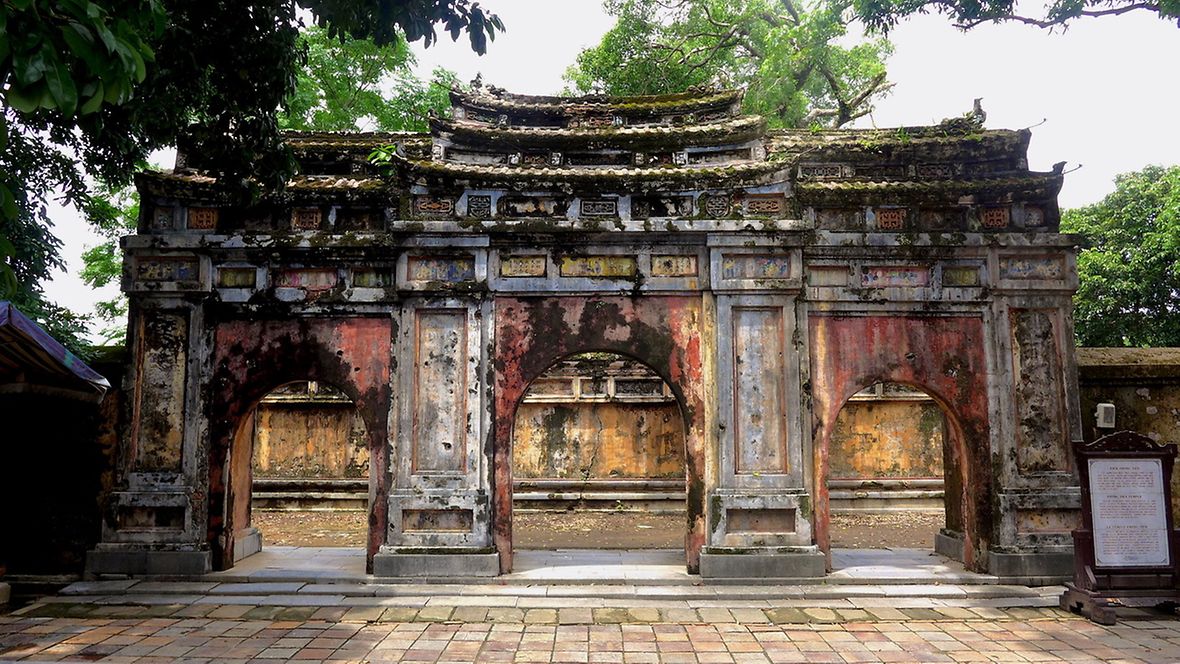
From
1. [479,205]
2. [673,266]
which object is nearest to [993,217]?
[673,266]

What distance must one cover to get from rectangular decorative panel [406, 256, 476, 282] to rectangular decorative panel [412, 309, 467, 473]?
16.0 inches

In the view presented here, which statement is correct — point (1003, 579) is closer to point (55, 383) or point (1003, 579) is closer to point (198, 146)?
point (55, 383)

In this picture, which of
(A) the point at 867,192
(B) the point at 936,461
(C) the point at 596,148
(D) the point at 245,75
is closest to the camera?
(D) the point at 245,75

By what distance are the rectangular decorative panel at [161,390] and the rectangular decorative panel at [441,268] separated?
9.60ft

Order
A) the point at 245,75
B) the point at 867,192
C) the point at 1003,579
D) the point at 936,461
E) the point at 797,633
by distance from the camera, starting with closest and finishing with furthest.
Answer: the point at 797,633 → the point at 245,75 → the point at 1003,579 → the point at 867,192 → the point at 936,461

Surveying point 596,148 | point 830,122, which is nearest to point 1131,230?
point 830,122

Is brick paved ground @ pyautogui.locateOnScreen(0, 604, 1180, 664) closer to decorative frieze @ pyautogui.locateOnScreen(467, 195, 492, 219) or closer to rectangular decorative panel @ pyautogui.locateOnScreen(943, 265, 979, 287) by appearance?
rectangular decorative panel @ pyautogui.locateOnScreen(943, 265, 979, 287)

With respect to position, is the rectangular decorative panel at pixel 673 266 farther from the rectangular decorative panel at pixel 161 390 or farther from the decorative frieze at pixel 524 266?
the rectangular decorative panel at pixel 161 390

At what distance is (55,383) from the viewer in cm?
701

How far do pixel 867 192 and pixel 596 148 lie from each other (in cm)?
349

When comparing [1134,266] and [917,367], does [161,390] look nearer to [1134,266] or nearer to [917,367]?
[917,367]

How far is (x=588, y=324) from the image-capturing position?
9188 millimetres

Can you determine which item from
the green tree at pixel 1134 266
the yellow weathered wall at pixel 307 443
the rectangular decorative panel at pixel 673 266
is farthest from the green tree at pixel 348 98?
the green tree at pixel 1134 266

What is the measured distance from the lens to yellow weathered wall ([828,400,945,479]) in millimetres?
14977
